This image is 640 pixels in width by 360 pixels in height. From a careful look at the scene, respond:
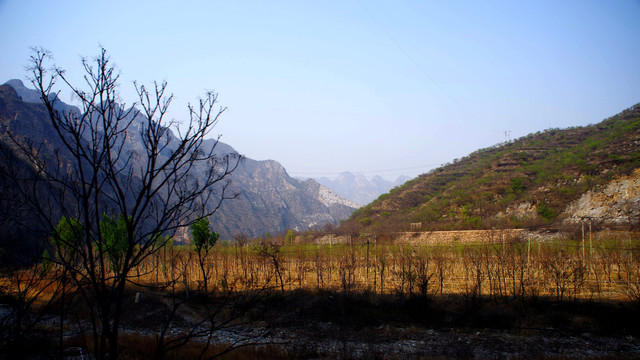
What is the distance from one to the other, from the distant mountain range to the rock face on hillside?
115ft

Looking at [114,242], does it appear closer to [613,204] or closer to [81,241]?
[81,241]

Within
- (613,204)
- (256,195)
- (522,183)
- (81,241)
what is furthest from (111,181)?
(256,195)

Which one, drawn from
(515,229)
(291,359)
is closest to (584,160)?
(515,229)

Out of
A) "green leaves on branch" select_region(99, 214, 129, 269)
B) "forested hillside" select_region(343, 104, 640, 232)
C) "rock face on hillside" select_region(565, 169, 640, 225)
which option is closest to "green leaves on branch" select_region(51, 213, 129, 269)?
"green leaves on branch" select_region(99, 214, 129, 269)

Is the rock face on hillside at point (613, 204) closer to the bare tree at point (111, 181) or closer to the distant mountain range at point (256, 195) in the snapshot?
the bare tree at point (111, 181)

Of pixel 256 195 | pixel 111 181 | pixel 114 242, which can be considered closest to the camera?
pixel 111 181

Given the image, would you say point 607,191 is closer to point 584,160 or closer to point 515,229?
point 515,229

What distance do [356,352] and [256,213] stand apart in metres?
75.2

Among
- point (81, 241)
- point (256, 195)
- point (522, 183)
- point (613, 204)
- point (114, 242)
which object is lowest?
point (613, 204)

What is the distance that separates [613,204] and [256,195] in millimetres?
79762

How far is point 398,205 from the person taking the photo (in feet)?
172

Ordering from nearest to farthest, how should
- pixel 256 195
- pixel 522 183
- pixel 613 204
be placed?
1. pixel 613 204
2. pixel 522 183
3. pixel 256 195

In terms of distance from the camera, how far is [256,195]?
313 ft

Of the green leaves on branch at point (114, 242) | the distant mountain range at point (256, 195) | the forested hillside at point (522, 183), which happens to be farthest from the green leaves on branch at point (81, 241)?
the distant mountain range at point (256, 195)
